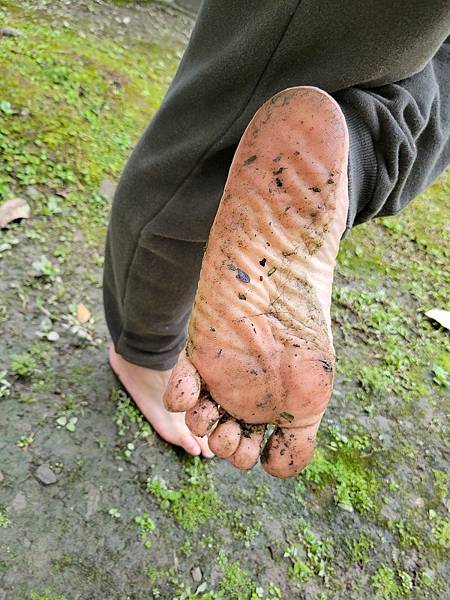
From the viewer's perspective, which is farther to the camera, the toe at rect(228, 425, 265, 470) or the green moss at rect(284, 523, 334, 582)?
the green moss at rect(284, 523, 334, 582)

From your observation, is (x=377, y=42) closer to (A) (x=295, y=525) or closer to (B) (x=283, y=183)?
(B) (x=283, y=183)

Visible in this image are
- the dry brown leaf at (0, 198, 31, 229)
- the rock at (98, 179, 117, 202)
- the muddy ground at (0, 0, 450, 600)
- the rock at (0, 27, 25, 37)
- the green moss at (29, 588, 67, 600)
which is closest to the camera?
the green moss at (29, 588, 67, 600)

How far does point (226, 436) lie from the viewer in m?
0.76

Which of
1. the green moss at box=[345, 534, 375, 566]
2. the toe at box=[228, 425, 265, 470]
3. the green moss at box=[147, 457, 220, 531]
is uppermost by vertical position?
the toe at box=[228, 425, 265, 470]

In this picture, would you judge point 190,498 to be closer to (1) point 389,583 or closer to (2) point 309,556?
(2) point 309,556

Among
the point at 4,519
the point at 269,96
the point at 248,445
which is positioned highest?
the point at 269,96

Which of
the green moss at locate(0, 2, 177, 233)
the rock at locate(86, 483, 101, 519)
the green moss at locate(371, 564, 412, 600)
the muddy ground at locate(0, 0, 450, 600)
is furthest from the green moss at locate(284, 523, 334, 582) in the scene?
the green moss at locate(0, 2, 177, 233)

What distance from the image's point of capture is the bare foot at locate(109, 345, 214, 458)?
4.41ft

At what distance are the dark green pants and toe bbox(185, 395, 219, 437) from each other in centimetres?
31

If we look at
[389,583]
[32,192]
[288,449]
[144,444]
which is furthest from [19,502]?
[32,192]

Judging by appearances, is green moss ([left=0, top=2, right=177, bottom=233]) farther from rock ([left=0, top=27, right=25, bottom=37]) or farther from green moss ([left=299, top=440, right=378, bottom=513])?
green moss ([left=299, top=440, right=378, bottom=513])

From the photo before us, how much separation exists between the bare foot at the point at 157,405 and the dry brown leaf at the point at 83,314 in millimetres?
193

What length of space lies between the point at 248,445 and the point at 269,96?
458 mm

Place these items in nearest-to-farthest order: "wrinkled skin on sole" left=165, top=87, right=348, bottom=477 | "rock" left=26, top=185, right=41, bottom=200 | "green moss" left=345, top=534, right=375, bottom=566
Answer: "wrinkled skin on sole" left=165, top=87, right=348, bottom=477 → "green moss" left=345, top=534, right=375, bottom=566 → "rock" left=26, top=185, right=41, bottom=200
